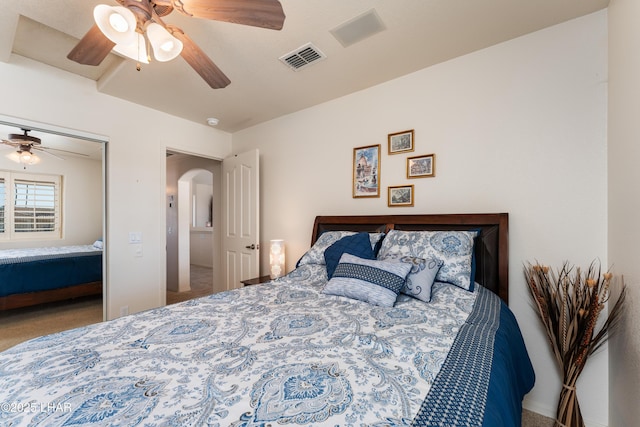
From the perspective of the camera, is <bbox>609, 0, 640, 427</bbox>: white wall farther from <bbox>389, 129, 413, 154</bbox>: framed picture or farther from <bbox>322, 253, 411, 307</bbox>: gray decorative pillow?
<bbox>389, 129, 413, 154</bbox>: framed picture

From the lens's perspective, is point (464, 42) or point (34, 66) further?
point (34, 66)

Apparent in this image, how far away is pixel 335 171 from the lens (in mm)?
2873

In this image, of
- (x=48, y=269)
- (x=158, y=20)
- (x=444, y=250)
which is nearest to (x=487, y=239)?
(x=444, y=250)

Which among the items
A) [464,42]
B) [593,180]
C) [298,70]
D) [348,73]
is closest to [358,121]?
[348,73]

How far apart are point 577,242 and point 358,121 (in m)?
1.98

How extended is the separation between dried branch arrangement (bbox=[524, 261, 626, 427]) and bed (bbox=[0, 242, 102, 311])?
400cm

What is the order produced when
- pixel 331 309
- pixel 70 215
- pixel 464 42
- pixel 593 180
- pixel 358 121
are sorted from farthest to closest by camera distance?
1. pixel 70 215
2. pixel 358 121
3. pixel 464 42
4. pixel 593 180
5. pixel 331 309

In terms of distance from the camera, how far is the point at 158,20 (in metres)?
1.38

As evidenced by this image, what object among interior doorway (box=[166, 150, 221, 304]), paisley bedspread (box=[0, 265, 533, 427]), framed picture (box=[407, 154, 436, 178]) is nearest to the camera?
paisley bedspread (box=[0, 265, 533, 427])

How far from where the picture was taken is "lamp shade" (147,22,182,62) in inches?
53.4

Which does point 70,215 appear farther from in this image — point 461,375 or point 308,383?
point 461,375

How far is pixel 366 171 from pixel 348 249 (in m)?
0.91

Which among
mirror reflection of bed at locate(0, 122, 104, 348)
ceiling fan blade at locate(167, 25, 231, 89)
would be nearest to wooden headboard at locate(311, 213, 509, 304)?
ceiling fan blade at locate(167, 25, 231, 89)

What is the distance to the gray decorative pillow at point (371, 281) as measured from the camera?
5.20ft
